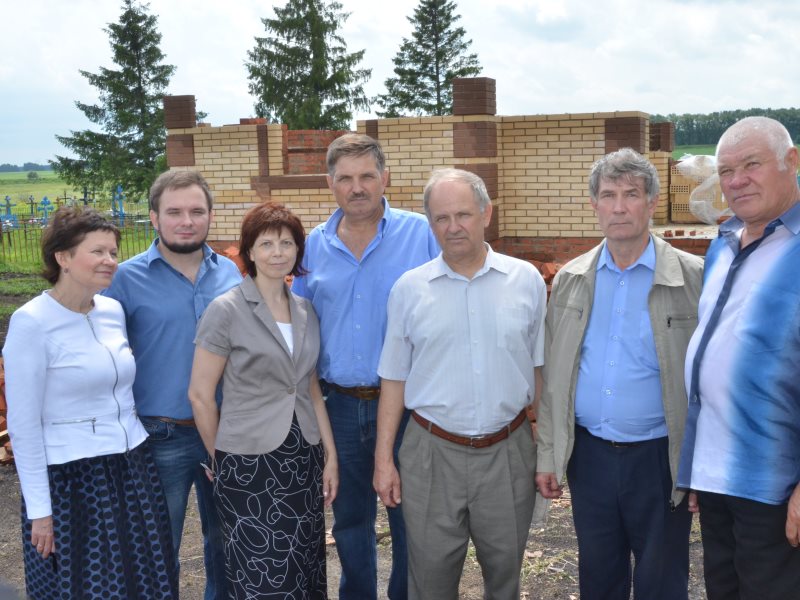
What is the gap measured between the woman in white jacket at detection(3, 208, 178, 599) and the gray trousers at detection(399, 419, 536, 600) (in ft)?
3.62

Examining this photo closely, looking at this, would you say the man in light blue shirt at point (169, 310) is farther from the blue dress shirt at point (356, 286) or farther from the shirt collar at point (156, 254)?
the blue dress shirt at point (356, 286)

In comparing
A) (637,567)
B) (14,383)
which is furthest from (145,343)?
(637,567)

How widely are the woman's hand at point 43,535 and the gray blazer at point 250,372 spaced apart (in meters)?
0.69

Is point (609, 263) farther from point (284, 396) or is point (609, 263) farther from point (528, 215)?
point (528, 215)

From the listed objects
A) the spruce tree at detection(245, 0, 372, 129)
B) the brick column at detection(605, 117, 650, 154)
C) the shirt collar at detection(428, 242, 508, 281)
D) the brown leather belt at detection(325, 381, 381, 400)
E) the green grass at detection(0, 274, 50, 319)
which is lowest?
the green grass at detection(0, 274, 50, 319)

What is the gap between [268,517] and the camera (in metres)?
3.15

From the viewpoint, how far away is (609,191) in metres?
2.98

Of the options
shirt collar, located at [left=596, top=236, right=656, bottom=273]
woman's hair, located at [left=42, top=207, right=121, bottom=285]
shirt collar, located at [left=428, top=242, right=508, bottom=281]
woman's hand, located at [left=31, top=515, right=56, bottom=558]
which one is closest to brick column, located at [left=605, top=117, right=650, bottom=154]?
shirt collar, located at [left=596, top=236, right=656, bottom=273]

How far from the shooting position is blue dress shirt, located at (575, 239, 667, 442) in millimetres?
2992

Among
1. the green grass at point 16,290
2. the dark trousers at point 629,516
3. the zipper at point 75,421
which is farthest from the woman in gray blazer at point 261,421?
the green grass at point 16,290

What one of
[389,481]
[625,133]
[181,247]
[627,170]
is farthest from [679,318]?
[625,133]

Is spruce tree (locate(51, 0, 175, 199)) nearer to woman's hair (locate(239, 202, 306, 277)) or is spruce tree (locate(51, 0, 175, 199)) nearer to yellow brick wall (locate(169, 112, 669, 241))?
yellow brick wall (locate(169, 112, 669, 241))

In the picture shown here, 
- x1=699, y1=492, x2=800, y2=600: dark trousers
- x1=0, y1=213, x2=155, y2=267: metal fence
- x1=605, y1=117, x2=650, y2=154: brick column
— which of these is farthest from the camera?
x1=0, y1=213, x2=155, y2=267: metal fence

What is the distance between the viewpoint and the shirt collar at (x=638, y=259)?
3037 millimetres
